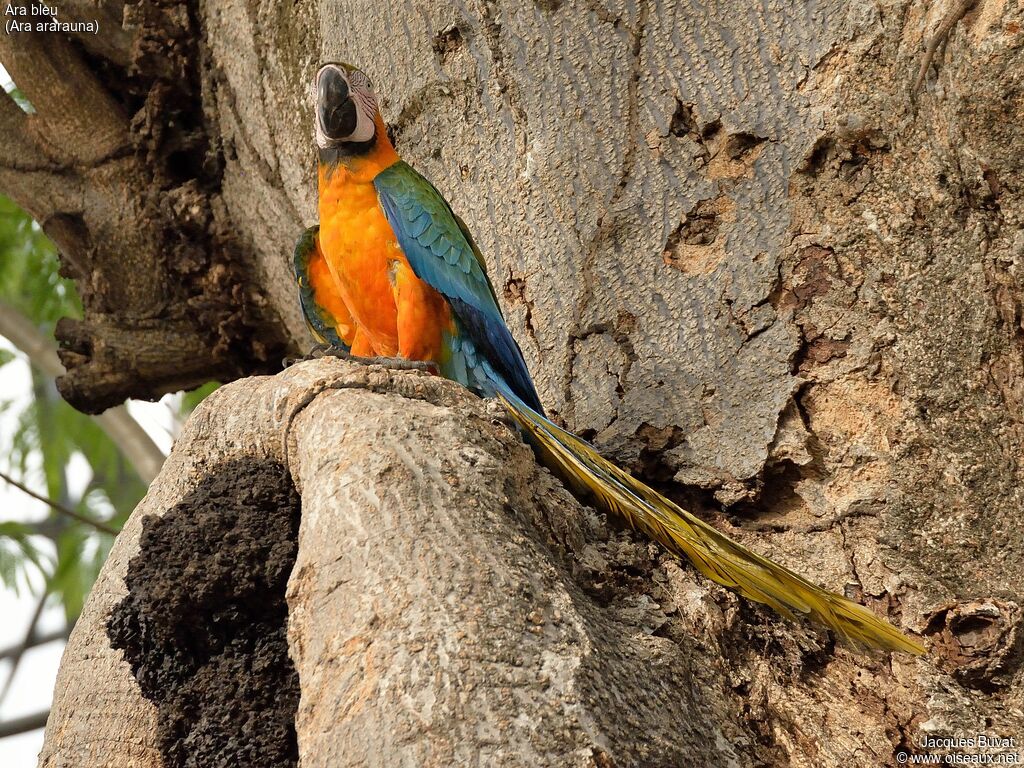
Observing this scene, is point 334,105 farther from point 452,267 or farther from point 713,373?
point 713,373

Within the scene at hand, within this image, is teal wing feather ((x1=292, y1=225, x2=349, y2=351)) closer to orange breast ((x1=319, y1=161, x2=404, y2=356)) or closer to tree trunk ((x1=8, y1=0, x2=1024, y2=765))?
orange breast ((x1=319, y1=161, x2=404, y2=356))

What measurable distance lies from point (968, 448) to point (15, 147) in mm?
2742

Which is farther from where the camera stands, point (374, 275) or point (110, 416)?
point (110, 416)

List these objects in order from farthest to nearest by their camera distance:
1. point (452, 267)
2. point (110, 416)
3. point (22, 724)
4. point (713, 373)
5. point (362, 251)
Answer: point (110, 416) → point (22, 724) → point (362, 251) → point (452, 267) → point (713, 373)

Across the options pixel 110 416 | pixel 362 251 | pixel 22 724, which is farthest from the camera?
pixel 110 416

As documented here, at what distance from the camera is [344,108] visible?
8.25 ft

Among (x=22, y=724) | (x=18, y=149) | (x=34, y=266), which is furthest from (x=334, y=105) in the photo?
(x=22, y=724)

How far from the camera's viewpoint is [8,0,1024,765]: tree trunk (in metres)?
1.32

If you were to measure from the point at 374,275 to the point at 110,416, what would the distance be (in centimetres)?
245

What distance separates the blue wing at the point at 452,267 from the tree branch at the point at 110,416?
2347 millimetres

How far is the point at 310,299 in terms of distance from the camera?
295 cm

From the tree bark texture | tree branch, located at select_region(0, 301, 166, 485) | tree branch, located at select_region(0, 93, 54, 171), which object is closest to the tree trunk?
the tree bark texture

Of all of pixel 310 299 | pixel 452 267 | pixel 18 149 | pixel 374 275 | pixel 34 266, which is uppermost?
pixel 34 266

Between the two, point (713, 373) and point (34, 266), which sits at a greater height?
point (34, 266)
